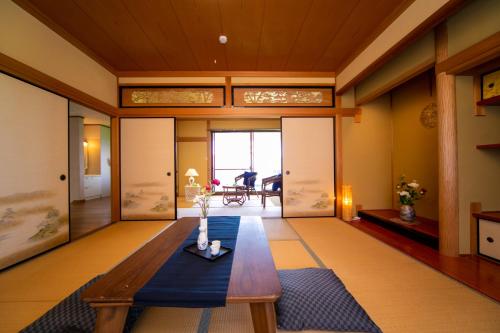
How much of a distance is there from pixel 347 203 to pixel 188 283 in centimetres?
326

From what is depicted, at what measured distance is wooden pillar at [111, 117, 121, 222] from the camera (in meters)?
3.63

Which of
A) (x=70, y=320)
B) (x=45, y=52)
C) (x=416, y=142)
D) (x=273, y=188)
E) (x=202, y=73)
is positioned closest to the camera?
(x=70, y=320)

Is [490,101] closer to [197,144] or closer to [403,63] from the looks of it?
[403,63]

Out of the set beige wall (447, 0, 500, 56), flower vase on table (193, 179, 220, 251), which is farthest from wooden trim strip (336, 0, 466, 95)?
flower vase on table (193, 179, 220, 251)

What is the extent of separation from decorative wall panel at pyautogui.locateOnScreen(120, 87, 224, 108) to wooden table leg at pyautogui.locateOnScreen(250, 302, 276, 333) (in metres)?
3.35

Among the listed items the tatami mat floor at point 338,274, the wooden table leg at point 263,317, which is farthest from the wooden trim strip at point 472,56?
the wooden table leg at point 263,317

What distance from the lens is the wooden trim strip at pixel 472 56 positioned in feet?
5.57

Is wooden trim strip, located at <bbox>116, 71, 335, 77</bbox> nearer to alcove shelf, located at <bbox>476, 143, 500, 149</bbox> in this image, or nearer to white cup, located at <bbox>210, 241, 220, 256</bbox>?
alcove shelf, located at <bbox>476, 143, 500, 149</bbox>

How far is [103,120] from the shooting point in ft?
20.7

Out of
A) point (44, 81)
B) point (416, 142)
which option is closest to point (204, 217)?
point (44, 81)

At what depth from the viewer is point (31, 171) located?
87.7 inches

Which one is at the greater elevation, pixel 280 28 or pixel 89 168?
pixel 280 28

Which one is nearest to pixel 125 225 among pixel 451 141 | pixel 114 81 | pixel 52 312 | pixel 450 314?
pixel 52 312

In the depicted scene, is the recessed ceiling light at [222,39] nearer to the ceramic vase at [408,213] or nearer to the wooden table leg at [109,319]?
the wooden table leg at [109,319]
